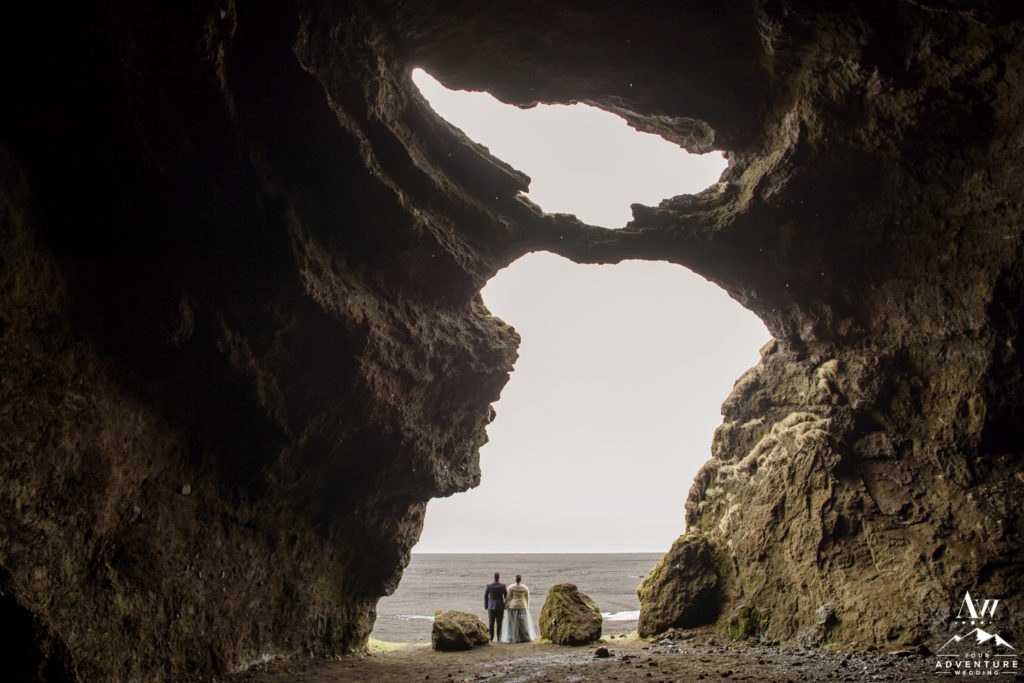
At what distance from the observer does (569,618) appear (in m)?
12.0

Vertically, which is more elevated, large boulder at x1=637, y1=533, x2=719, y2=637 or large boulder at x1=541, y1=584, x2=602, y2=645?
large boulder at x1=637, y1=533, x2=719, y2=637

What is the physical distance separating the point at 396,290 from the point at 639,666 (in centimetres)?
733

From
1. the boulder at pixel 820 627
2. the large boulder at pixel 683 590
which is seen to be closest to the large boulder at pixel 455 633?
the large boulder at pixel 683 590

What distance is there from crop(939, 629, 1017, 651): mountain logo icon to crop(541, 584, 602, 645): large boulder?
659 centimetres

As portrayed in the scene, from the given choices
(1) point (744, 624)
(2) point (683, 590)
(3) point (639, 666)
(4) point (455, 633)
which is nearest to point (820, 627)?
(1) point (744, 624)

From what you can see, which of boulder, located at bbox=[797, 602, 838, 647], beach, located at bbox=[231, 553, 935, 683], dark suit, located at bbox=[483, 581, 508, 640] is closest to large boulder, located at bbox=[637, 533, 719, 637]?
beach, located at bbox=[231, 553, 935, 683]

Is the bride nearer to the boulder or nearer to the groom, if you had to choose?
the groom

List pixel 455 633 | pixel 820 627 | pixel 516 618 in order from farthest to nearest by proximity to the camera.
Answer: pixel 516 618 → pixel 455 633 → pixel 820 627

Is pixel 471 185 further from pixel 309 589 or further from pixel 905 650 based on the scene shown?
pixel 905 650

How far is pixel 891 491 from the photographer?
9422 millimetres

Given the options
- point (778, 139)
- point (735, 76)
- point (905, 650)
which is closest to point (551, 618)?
point (905, 650)

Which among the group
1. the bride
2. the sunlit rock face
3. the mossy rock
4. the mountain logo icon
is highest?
the sunlit rock face

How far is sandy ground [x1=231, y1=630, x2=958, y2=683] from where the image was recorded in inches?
276

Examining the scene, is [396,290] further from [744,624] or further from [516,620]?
[744,624]
